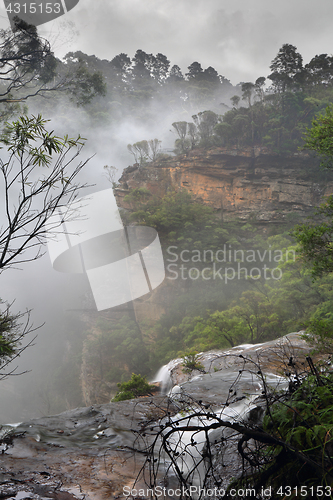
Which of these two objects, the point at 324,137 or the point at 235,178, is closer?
the point at 324,137

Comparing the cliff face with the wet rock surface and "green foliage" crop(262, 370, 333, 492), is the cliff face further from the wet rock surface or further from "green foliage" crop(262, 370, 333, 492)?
"green foliage" crop(262, 370, 333, 492)

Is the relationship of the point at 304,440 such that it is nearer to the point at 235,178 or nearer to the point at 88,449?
the point at 88,449

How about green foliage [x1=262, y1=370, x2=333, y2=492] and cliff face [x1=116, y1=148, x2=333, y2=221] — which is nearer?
green foliage [x1=262, y1=370, x2=333, y2=492]

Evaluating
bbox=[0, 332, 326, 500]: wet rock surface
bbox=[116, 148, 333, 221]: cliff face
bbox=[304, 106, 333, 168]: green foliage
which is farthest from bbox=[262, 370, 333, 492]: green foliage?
bbox=[116, 148, 333, 221]: cliff face

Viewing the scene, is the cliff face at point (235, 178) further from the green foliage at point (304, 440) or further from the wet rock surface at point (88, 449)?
the green foliage at point (304, 440)

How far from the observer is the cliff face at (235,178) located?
26.1 meters

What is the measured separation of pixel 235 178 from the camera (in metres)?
27.2

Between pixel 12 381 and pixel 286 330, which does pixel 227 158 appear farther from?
pixel 12 381

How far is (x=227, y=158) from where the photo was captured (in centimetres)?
2714

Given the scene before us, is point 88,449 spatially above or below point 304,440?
below

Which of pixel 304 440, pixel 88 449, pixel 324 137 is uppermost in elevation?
pixel 324 137

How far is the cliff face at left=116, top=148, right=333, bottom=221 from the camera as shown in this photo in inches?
1027

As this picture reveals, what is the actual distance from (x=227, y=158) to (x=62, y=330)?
26.3 m

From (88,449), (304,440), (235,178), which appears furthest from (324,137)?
(235,178)
